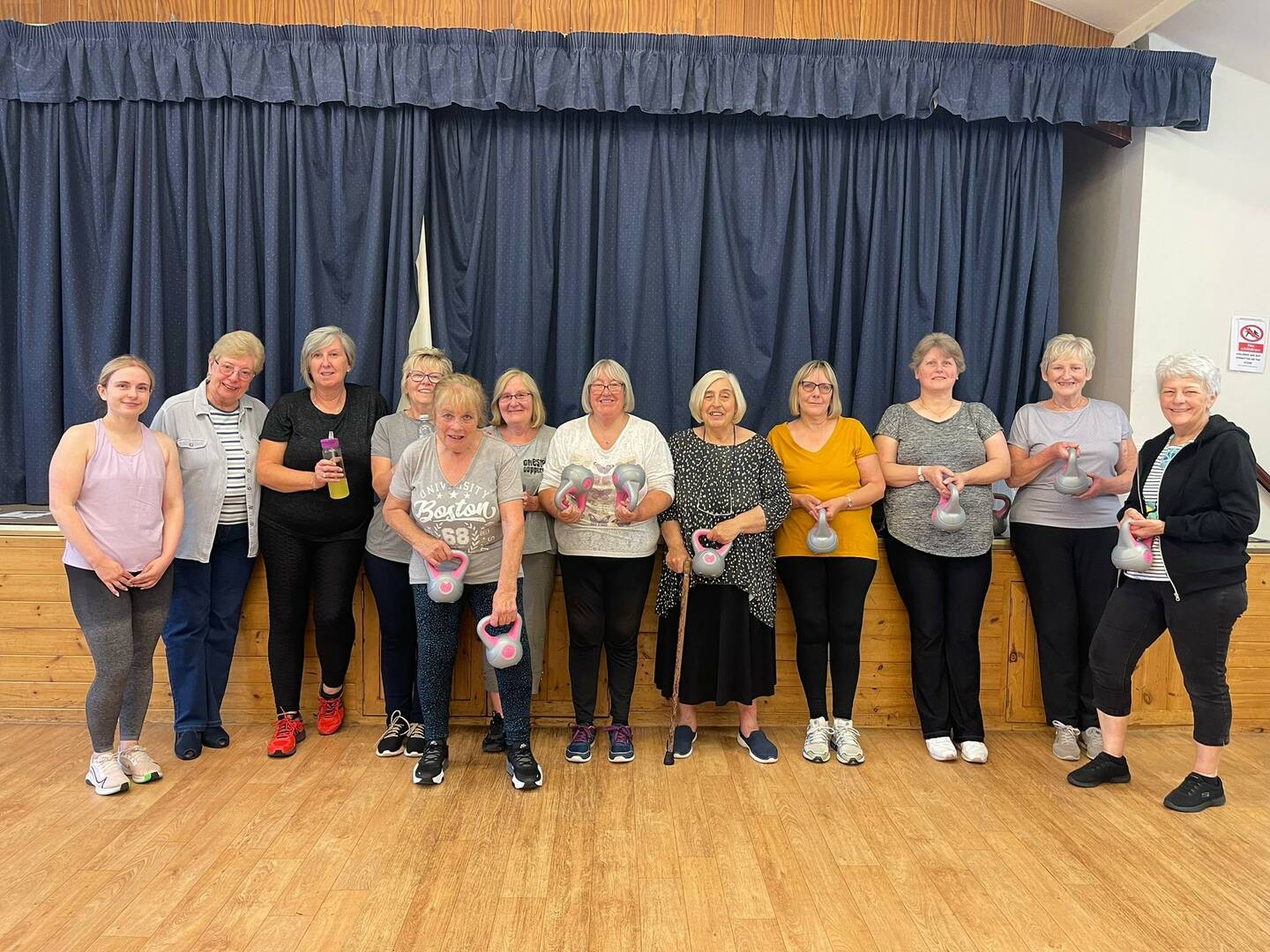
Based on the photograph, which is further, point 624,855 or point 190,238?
point 190,238

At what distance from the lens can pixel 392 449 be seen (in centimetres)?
317

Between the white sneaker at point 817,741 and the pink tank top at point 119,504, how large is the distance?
2288mm

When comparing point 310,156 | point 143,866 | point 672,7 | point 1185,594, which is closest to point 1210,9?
point 672,7

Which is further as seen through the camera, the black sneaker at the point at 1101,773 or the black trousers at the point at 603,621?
the black trousers at the point at 603,621

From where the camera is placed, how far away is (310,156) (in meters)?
3.79

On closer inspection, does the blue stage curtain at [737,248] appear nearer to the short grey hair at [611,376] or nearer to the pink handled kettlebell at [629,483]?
the short grey hair at [611,376]

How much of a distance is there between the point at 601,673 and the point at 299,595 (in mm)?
1151

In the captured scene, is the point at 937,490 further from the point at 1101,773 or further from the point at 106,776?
the point at 106,776

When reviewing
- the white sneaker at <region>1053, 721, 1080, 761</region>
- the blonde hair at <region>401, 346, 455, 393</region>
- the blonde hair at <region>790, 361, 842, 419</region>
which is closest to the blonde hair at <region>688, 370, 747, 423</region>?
the blonde hair at <region>790, 361, 842, 419</region>

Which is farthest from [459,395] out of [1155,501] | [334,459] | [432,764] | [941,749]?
[1155,501]

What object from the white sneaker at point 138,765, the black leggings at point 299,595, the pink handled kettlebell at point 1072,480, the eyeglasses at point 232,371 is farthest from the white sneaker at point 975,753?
the eyeglasses at point 232,371

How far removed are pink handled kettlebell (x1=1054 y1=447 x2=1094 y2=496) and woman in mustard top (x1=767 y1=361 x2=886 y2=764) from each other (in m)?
0.62

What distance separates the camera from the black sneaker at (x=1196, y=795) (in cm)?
288

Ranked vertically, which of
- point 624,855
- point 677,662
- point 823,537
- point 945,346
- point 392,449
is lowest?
point 624,855
